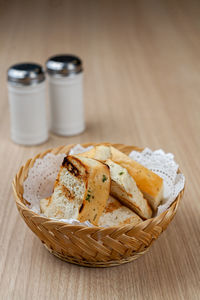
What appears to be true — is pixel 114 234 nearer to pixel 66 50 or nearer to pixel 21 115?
pixel 21 115

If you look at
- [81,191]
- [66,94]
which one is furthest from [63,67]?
[81,191]

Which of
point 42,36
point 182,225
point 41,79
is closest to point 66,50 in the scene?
point 42,36

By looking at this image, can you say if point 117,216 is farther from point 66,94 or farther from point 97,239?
point 66,94

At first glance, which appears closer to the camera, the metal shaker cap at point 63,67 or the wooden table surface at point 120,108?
the wooden table surface at point 120,108

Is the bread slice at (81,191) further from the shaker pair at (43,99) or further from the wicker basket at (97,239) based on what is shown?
the shaker pair at (43,99)

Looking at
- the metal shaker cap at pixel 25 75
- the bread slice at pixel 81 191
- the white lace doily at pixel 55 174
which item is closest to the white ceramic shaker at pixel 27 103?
the metal shaker cap at pixel 25 75

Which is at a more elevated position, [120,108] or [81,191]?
[81,191]

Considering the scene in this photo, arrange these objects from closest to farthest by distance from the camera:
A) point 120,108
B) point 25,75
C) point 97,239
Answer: point 97,239 < point 25,75 < point 120,108
